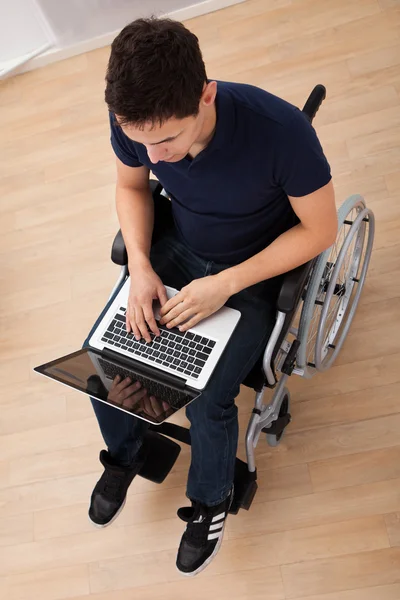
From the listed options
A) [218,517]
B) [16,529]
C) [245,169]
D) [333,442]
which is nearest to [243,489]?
[218,517]

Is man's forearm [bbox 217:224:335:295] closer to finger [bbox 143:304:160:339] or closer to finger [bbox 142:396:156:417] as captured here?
finger [bbox 143:304:160:339]

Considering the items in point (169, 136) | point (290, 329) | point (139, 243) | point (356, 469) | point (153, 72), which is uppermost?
point (153, 72)

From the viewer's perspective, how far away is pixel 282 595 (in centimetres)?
185

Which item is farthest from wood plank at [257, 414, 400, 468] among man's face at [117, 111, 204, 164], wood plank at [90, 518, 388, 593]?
man's face at [117, 111, 204, 164]

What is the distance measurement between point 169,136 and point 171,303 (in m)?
0.48

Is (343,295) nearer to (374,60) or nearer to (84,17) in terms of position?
(374,60)

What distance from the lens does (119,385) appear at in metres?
1.57

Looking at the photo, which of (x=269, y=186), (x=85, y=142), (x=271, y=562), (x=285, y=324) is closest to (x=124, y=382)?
(x=285, y=324)

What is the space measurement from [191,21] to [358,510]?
2194 millimetres

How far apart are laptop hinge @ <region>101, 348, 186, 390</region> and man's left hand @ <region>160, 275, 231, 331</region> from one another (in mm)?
116

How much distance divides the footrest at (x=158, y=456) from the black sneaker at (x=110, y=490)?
80 millimetres

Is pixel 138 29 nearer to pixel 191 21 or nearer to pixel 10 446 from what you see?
pixel 10 446

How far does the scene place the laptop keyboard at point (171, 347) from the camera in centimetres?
154

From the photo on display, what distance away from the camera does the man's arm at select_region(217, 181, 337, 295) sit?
4.53ft
